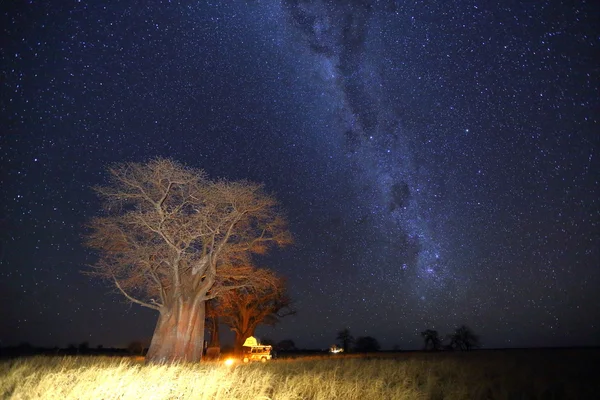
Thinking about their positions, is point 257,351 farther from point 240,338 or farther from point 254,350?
point 240,338

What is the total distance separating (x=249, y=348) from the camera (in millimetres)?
34719

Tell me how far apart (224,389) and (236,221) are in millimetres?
13520

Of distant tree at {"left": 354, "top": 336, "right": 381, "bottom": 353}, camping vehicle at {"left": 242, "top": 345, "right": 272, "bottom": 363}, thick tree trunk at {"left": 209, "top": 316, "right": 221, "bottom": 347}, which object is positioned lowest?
camping vehicle at {"left": 242, "top": 345, "right": 272, "bottom": 363}

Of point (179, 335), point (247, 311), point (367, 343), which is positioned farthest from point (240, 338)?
point (367, 343)

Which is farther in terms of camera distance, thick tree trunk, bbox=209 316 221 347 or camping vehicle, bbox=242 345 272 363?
thick tree trunk, bbox=209 316 221 347

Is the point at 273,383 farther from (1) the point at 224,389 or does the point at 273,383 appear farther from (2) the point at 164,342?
(2) the point at 164,342

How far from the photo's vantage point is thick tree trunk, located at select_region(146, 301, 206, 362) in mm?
18828

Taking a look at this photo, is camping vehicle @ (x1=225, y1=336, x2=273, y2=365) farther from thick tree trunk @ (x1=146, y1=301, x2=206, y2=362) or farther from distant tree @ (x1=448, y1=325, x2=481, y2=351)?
distant tree @ (x1=448, y1=325, x2=481, y2=351)

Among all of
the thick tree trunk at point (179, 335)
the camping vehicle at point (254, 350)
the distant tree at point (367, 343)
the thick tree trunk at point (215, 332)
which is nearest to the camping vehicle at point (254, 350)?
the camping vehicle at point (254, 350)

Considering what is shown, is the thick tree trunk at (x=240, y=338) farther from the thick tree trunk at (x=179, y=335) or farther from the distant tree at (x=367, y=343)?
the distant tree at (x=367, y=343)

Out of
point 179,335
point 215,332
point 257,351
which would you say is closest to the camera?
point 179,335

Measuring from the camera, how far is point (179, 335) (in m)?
19.2

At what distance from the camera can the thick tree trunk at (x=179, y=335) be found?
18828 mm

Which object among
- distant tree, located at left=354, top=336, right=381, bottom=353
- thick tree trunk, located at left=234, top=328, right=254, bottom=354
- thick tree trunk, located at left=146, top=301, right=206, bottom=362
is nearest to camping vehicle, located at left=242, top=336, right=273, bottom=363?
thick tree trunk, located at left=234, top=328, right=254, bottom=354
